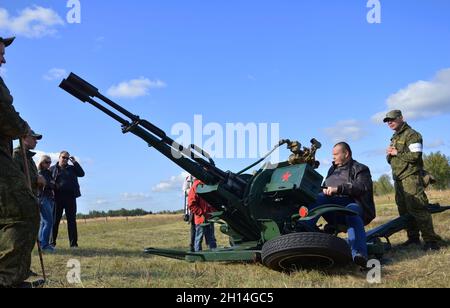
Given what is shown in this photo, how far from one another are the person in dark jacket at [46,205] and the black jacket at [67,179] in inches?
9.6

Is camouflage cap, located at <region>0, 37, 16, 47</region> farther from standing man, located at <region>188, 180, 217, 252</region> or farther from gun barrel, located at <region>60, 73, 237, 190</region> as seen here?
standing man, located at <region>188, 180, 217, 252</region>

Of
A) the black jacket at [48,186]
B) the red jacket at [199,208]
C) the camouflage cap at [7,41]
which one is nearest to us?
the camouflage cap at [7,41]

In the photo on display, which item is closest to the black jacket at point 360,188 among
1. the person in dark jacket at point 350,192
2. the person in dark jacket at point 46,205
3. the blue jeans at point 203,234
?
the person in dark jacket at point 350,192

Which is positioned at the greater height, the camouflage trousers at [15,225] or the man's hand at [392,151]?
the man's hand at [392,151]

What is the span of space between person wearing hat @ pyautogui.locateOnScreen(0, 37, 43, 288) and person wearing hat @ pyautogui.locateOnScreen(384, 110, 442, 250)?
18.7 feet

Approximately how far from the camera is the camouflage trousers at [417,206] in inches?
295

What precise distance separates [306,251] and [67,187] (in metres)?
6.55

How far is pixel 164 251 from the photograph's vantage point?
6840 mm

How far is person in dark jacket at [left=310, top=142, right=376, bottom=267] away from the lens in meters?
5.93

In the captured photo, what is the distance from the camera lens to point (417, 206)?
7.64m

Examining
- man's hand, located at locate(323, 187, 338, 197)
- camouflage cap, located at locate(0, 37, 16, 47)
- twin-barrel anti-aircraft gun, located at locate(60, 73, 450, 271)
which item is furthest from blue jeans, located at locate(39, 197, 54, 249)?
man's hand, located at locate(323, 187, 338, 197)

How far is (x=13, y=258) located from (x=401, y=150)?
19.7 ft

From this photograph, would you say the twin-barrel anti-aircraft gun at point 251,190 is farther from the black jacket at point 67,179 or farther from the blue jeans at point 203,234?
the black jacket at point 67,179

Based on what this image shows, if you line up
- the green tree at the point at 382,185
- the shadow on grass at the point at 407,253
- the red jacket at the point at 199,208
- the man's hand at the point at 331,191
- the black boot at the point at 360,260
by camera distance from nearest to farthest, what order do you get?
the black boot at the point at 360,260
the man's hand at the point at 331,191
the shadow on grass at the point at 407,253
the red jacket at the point at 199,208
the green tree at the point at 382,185
